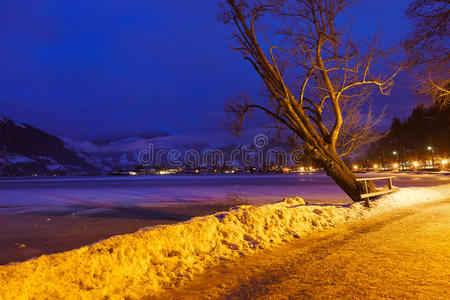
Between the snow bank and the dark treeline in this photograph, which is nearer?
the snow bank

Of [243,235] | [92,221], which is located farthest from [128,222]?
[243,235]

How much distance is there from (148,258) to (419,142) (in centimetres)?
10114

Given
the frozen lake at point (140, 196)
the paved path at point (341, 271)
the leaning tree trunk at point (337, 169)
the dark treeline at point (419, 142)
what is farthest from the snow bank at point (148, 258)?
the dark treeline at point (419, 142)

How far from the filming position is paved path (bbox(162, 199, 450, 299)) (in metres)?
3.99

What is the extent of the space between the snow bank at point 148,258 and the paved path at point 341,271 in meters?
0.39

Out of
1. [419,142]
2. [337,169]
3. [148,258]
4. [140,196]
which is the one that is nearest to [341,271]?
[148,258]

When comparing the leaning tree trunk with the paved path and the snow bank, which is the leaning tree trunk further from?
the paved path

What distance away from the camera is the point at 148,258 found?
498cm

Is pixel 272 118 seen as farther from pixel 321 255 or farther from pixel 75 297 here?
pixel 75 297

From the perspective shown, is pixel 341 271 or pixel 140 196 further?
pixel 140 196

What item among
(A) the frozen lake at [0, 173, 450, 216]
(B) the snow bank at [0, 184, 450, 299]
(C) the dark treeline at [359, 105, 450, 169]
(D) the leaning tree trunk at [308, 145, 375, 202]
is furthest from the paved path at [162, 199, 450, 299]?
(C) the dark treeline at [359, 105, 450, 169]

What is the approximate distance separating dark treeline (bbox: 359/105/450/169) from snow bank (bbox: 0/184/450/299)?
Answer: 205 ft

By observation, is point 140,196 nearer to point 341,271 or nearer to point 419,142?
point 341,271

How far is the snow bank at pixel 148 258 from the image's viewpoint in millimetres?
3879
